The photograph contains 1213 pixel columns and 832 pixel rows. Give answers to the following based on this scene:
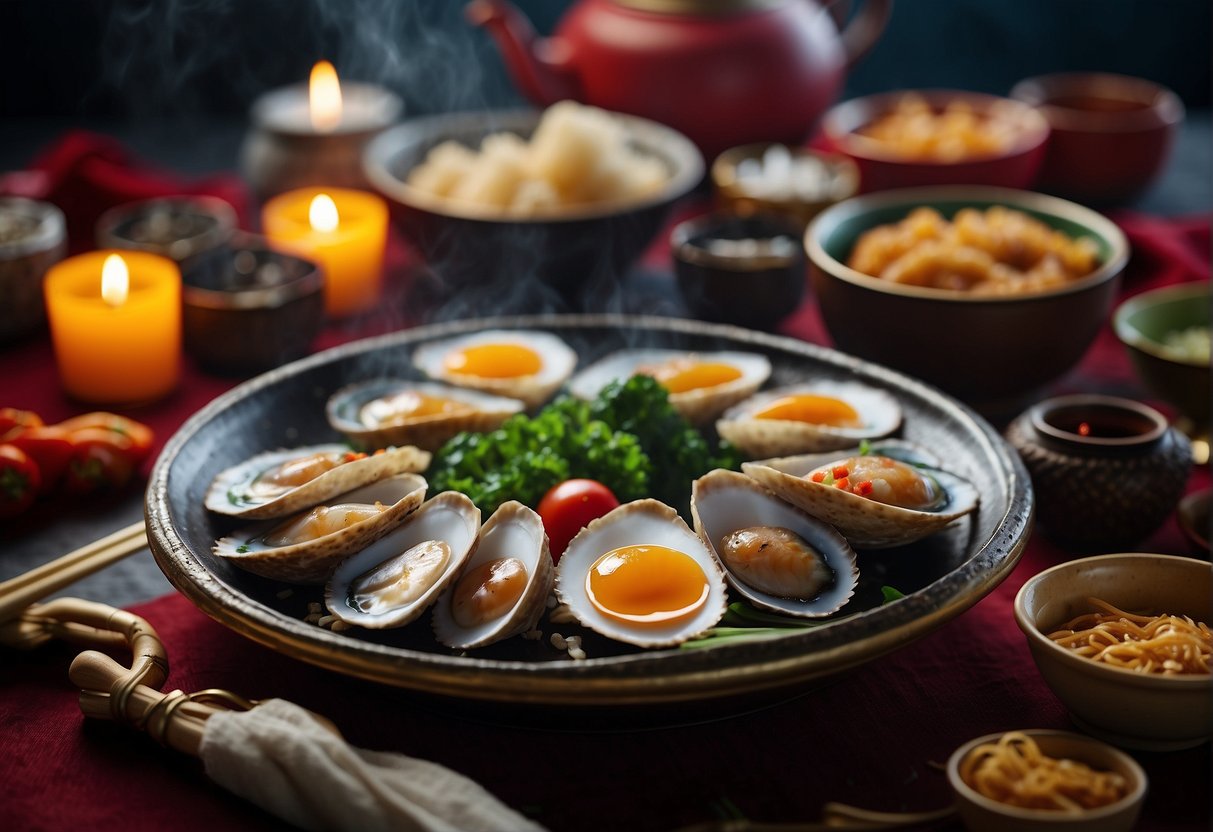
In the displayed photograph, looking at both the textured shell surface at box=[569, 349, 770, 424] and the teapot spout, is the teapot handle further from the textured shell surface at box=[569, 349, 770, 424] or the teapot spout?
the textured shell surface at box=[569, 349, 770, 424]

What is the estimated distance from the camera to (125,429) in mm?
2584

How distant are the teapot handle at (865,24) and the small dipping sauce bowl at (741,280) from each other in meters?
1.15

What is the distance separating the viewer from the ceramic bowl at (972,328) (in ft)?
8.42

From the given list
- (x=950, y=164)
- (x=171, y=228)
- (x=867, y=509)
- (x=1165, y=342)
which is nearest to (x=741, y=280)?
(x=950, y=164)

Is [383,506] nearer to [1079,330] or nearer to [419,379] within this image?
[419,379]

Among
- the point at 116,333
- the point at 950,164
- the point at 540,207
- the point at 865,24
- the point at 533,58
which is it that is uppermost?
the point at 865,24

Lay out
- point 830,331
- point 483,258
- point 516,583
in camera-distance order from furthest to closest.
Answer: point 483,258 → point 830,331 → point 516,583

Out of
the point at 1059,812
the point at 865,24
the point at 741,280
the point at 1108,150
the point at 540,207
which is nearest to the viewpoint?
the point at 1059,812

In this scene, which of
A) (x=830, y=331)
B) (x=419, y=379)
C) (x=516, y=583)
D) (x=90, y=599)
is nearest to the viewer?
(x=516, y=583)

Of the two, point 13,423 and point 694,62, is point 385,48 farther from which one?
point 13,423

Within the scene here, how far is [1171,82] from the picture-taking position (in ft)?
19.2

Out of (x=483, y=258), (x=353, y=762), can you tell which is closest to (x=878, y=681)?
(x=353, y=762)

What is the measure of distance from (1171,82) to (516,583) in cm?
529

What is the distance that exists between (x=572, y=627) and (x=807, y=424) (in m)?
0.70
